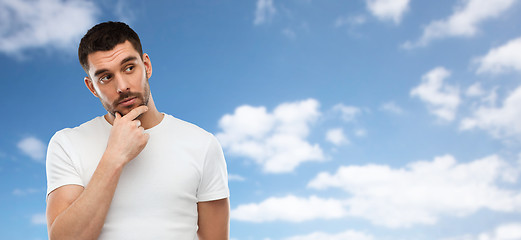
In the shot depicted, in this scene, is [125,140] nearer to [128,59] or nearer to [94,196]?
[94,196]

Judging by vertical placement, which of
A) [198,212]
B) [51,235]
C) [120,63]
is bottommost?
[51,235]

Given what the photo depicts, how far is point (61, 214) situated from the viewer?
286cm

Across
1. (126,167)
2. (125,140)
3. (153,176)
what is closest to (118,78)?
(125,140)

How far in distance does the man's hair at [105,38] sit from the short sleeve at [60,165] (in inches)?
23.1

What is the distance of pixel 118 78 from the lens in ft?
10.6

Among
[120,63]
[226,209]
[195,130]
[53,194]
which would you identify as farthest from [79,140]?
[226,209]

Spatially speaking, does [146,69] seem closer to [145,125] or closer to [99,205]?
[145,125]

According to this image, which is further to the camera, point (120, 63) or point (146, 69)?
point (146, 69)

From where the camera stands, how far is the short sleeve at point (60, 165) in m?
3.10

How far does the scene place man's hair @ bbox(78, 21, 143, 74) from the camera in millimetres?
3295

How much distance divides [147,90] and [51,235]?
1.22 metres

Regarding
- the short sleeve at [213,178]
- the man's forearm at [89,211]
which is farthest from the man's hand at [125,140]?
the short sleeve at [213,178]

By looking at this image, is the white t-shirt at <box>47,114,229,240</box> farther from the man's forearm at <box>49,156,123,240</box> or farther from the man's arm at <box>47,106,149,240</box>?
the man's forearm at <box>49,156,123,240</box>

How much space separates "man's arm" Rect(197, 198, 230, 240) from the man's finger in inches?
34.9
